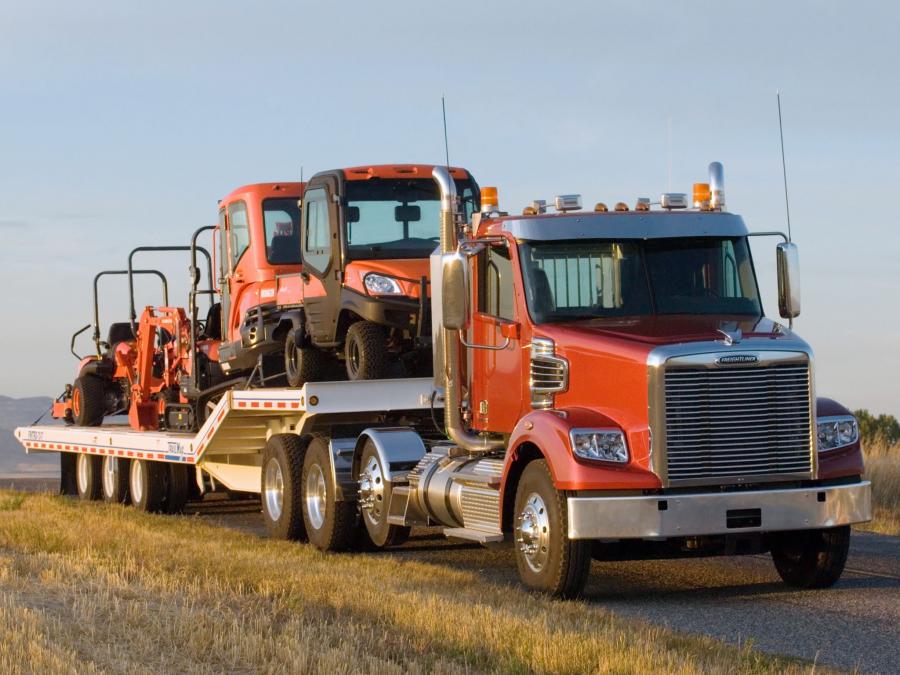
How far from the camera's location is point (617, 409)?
11.3 m

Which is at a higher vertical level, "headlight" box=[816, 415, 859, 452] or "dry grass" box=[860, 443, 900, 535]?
"headlight" box=[816, 415, 859, 452]

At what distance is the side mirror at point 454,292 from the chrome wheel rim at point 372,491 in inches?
115

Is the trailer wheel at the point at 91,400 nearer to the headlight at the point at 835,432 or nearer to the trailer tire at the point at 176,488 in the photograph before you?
the trailer tire at the point at 176,488

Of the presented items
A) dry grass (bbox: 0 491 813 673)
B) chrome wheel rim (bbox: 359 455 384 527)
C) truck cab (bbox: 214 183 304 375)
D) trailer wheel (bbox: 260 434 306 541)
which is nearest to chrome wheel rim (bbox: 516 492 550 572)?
dry grass (bbox: 0 491 813 673)

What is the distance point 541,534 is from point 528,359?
136cm

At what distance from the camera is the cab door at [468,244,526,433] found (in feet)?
40.4

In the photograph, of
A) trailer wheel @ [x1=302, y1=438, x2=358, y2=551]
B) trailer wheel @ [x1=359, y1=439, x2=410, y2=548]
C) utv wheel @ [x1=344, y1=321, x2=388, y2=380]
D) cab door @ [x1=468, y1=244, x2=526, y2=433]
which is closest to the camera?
cab door @ [x1=468, y1=244, x2=526, y2=433]

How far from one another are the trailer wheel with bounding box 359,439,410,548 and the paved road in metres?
0.42

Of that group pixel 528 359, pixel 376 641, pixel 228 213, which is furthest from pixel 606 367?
pixel 228 213

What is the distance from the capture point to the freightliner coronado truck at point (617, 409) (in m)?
11.0

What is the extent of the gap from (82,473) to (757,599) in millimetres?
14327

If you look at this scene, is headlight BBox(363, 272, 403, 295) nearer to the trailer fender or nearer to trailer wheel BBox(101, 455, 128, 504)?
the trailer fender

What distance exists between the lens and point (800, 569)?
12312 mm

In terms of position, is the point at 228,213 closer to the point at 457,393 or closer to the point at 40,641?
the point at 457,393
